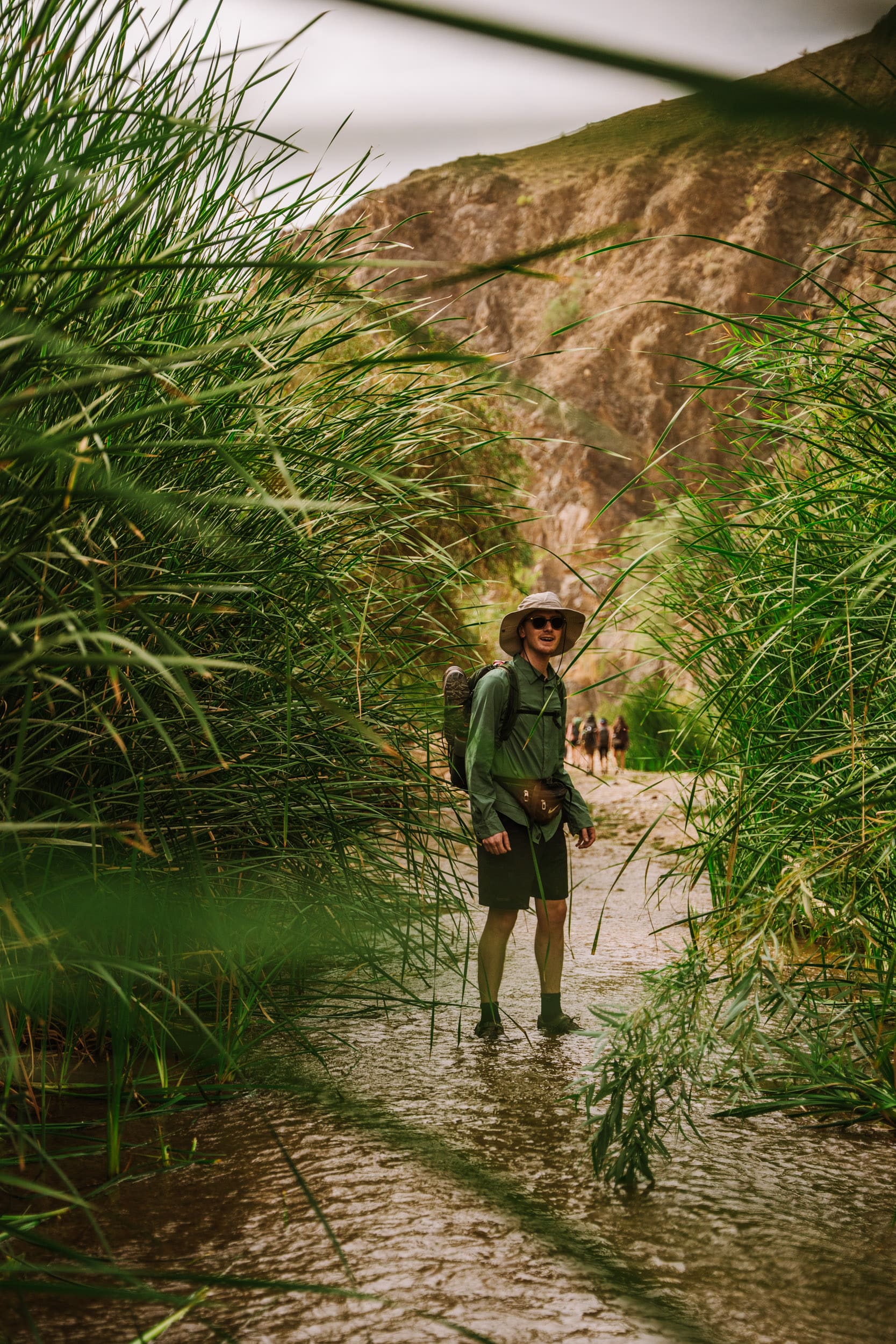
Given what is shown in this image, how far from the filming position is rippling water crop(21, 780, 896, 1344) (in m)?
1.73

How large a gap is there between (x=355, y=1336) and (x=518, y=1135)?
3.07 ft

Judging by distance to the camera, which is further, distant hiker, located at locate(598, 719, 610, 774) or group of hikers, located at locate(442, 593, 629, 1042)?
distant hiker, located at locate(598, 719, 610, 774)

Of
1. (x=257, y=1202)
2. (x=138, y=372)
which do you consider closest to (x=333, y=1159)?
(x=257, y=1202)

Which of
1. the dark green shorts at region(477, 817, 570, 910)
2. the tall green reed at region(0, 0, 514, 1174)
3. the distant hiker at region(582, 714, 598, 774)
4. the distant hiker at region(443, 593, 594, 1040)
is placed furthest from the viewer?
the distant hiker at region(582, 714, 598, 774)

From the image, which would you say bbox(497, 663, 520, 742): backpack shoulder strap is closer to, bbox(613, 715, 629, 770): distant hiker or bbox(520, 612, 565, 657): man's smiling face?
bbox(520, 612, 565, 657): man's smiling face

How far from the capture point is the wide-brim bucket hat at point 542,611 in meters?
3.86

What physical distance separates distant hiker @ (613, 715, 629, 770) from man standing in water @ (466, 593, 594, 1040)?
41.4 feet

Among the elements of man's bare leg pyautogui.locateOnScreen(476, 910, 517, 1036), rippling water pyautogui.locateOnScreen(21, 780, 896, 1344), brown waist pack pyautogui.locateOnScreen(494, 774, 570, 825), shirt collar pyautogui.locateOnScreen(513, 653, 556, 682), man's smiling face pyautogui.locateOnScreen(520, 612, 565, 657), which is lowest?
rippling water pyautogui.locateOnScreen(21, 780, 896, 1344)

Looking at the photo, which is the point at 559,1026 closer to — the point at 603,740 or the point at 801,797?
the point at 801,797

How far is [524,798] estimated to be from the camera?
3.77 m

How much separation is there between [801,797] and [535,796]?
3.92ft

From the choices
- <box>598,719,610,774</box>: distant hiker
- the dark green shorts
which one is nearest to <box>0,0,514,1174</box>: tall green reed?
the dark green shorts

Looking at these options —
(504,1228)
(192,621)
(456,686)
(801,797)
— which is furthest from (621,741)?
(504,1228)

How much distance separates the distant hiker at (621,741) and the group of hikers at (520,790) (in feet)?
41.4
